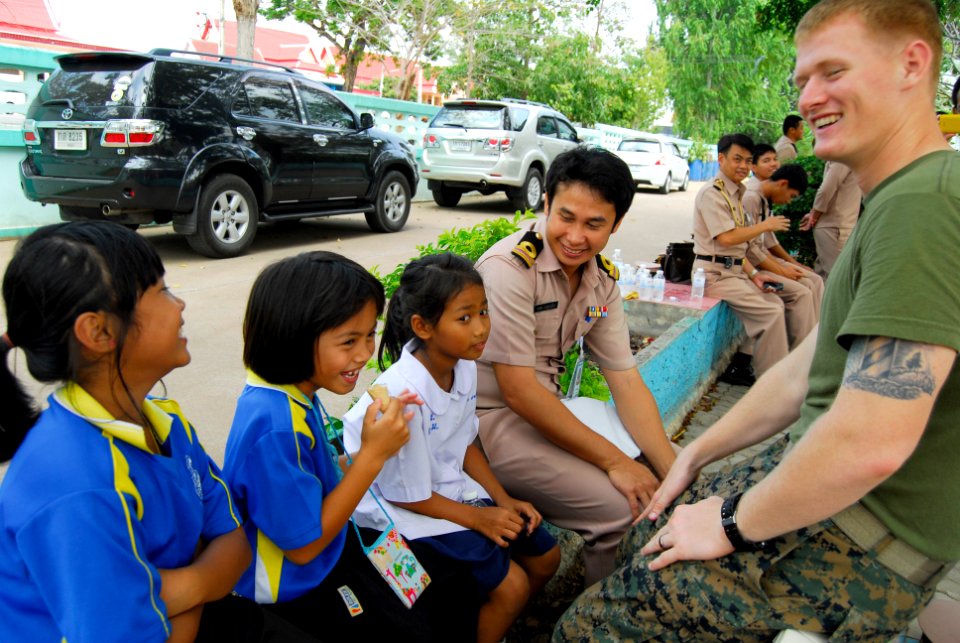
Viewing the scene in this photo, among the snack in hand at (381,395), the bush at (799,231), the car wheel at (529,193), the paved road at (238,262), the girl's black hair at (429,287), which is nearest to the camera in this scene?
the snack in hand at (381,395)

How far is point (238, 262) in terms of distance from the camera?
6.81 meters

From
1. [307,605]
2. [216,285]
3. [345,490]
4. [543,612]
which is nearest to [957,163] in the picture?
[345,490]

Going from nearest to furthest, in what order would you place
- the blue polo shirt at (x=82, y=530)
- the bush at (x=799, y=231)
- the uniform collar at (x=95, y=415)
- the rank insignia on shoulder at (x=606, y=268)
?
the blue polo shirt at (x=82, y=530), the uniform collar at (x=95, y=415), the rank insignia on shoulder at (x=606, y=268), the bush at (x=799, y=231)

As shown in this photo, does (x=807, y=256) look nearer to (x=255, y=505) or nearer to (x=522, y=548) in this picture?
(x=522, y=548)

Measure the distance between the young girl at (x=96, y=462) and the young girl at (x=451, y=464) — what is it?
56 cm

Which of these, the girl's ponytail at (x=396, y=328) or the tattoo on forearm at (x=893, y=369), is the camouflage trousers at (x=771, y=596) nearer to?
the tattoo on forearm at (x=893, y=369)

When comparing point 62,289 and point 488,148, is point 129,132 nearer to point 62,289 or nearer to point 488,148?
point 62,289

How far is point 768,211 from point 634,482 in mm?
4008

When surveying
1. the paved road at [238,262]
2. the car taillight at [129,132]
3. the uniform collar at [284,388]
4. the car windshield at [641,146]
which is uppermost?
the car windshield at [641,146]

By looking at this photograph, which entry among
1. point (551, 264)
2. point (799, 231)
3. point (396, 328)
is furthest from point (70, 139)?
point (799, 231)

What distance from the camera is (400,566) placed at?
5.62 feet

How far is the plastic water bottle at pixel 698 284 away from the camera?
482 centimetres

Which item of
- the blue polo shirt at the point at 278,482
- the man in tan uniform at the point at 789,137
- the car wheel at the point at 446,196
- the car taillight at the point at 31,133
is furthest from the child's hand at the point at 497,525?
the car wheel at the point at 446,196

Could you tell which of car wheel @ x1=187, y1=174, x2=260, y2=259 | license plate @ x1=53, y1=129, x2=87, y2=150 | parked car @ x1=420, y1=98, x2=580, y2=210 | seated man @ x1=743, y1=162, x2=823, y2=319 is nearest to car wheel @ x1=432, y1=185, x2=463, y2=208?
parked car @ x1=420, y1=98, x2=580, y2=210
